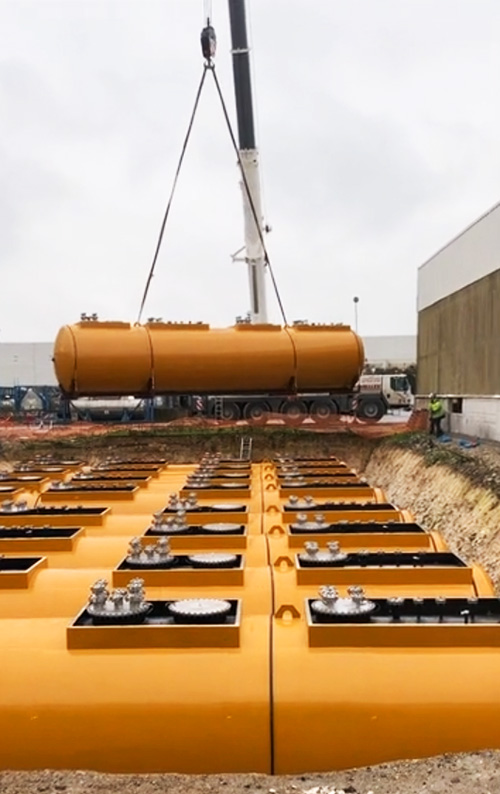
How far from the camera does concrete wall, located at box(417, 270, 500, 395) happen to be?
17641 millimetres

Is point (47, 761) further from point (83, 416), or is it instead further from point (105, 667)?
point (83, 416)

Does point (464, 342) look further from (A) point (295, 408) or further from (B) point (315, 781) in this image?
(B) point (315, 781)

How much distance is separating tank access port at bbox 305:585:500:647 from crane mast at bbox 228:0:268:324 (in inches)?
601

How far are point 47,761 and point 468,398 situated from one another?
1785 cm

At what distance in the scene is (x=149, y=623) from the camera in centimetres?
379

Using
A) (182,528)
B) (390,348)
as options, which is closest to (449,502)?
(182,528)

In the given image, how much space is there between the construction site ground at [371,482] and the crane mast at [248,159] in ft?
12.5

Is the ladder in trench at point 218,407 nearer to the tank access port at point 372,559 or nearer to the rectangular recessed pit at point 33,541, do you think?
the rectangular recessed pit at point 33,541

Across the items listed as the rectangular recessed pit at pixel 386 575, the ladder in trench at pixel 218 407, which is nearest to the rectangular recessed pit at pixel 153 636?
the rectangular recessed pit at pixel 386 575

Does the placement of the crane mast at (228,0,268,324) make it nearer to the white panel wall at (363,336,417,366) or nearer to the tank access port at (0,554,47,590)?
the tank access port at (0,554,47,590)

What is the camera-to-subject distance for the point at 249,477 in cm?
977

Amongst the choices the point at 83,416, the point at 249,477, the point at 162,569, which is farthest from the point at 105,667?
the point at 83,416

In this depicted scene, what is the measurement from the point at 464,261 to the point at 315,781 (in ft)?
62.5

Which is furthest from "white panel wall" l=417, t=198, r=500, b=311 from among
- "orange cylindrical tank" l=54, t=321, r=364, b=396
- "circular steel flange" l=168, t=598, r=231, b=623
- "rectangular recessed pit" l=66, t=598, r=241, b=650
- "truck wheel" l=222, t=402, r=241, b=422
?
"rectangular recessed pit" l=66, t=598, r=241, b=650
